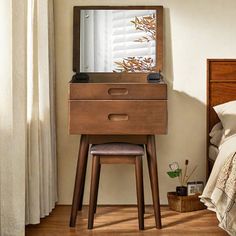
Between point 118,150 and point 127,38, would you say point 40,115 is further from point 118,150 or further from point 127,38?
point 127,38

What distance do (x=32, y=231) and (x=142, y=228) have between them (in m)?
0.70

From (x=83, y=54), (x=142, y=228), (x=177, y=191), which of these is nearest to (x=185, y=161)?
(x=177, y=191)

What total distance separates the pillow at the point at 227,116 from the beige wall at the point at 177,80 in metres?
0.25

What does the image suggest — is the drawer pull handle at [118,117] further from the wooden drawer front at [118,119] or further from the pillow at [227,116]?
the pillow at [227,116]

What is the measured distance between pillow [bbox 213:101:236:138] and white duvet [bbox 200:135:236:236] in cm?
47

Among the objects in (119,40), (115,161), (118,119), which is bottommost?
(115,161)

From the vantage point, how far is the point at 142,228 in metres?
3.48

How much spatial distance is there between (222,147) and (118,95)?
29.8 inches

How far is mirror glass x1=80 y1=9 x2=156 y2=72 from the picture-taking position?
161 inches

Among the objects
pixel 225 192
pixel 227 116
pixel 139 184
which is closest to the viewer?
pixel 225 192

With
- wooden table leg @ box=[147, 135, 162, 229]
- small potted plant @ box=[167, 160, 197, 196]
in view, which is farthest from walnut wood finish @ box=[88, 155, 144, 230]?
small potted plant @ box=[167, 160, 197, 196]

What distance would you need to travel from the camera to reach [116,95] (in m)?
3.55

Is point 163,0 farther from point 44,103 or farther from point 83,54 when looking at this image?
point 44,103

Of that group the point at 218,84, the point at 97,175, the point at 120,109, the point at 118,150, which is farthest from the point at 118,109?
the point at 218,84
